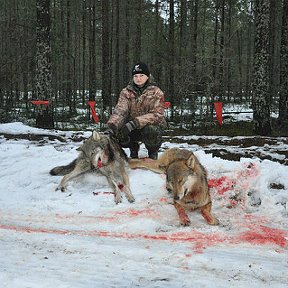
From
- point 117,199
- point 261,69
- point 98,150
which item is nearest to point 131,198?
point 117,199

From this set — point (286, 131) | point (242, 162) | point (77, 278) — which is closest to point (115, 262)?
point (77, 278)

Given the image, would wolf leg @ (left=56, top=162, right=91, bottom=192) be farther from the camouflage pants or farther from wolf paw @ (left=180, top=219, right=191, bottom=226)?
wolf paw @ (left=180, top=219, right=191, bottom=226)

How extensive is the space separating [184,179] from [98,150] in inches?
72.2

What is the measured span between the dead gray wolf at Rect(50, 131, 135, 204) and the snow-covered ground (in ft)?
0.53

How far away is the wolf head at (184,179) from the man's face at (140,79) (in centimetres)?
227

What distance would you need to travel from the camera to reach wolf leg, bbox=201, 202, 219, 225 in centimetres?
397

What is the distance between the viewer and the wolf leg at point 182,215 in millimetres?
3958

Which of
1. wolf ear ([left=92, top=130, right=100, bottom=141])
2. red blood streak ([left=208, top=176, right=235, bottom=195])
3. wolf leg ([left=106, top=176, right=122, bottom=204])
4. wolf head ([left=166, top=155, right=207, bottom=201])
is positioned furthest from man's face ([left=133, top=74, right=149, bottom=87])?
wolf head ([left=166, top=155, right=207, bottom=201])

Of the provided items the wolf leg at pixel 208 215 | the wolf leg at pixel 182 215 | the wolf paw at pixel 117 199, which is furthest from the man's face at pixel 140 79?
the wolf leg at pixel 208 215

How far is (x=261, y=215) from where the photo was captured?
428 centimetres

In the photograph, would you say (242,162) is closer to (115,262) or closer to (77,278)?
(115,262)

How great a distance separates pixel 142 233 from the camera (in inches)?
147

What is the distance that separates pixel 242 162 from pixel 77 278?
4.04 m

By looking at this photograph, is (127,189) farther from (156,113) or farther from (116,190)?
(156,113)
